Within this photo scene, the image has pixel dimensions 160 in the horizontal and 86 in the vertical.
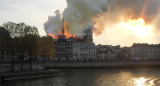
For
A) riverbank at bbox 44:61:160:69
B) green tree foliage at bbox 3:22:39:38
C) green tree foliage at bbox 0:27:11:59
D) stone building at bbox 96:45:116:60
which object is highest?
green tree foliage at bbox 3:22:39:38

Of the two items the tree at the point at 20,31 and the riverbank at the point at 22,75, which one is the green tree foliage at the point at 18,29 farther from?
the riverbank at the point at 22,75

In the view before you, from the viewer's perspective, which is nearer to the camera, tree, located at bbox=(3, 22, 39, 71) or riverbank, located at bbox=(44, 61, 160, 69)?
tree, located at bbox=(3, 22, 39, 71)

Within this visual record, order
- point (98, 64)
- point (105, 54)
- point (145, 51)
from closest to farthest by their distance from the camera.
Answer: point (98, 64) < point (105, 54) < point (145, 51)

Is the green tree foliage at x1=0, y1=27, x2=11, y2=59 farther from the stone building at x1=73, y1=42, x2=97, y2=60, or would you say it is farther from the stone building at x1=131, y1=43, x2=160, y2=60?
the stone building at x1=131, y1=43, x2=160, y2=60

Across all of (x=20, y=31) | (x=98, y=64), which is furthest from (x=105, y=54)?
(x=20, y=31)

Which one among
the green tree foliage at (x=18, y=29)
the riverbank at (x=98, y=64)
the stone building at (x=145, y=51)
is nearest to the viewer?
the green tree foliage at (x=18, y=29)

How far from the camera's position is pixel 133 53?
185m

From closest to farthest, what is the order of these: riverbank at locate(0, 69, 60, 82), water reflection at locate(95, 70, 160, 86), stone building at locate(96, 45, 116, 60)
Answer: riverbank at locate(0, 69, 60, 82)
water reflection at locate(95, 70, 160, 86)
stone building at locate(96, 45, 116, 60)

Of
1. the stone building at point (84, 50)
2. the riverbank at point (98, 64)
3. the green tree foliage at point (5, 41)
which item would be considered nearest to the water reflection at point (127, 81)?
the green tree foliage at point (5, 41)

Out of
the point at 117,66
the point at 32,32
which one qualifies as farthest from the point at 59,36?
the point at 32,32

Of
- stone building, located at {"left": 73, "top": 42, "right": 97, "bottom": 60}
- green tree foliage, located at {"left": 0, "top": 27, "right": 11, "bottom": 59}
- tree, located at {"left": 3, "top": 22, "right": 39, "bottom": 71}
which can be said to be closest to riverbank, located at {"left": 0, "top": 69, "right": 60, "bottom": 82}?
tree, located at {"left": 3, "top": 22, "right": 39, "bottom": 71}

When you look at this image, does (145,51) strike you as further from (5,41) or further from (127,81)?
(5,41)

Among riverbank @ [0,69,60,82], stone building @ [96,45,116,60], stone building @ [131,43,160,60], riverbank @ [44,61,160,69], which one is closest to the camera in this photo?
riverbank @ [0,69,60,82]

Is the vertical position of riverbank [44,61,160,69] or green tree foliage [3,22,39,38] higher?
green tree foliage [3,22,39,38]
